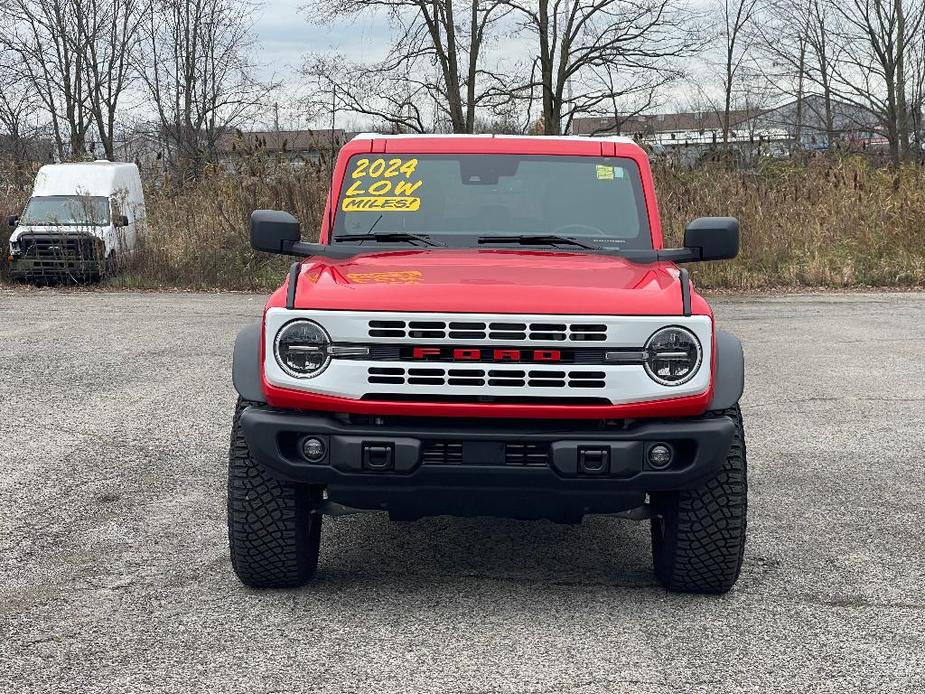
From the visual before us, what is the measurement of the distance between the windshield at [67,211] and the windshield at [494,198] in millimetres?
16091

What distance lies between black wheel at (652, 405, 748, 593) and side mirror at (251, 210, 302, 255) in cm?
199

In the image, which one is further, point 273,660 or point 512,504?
point 512,504

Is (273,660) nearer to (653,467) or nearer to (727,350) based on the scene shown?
(653,467)

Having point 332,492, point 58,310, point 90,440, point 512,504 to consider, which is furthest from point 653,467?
point 58,310

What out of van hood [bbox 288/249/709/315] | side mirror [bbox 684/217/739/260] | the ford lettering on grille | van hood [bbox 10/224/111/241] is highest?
van hood [bbox 10/224/111/241]

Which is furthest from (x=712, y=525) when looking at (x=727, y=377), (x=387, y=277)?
(x=387, y=277)

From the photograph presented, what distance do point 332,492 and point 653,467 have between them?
3.74 ft

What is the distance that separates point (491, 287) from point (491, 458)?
0.62m

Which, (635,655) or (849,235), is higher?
(849,235)

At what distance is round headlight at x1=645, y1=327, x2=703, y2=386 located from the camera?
4180mm

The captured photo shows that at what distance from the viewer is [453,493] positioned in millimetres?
4203

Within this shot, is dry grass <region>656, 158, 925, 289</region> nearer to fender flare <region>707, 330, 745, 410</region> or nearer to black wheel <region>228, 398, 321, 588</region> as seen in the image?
fender flare <region>707, 330, 745, 410</region>

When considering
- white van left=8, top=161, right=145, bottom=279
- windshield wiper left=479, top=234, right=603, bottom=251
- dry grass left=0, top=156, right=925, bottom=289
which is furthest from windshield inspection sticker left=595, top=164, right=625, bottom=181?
white van left=8, top=161, right=145, bottom=279

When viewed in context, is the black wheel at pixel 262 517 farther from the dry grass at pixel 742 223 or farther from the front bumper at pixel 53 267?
the front bumper at pixel 53 267
